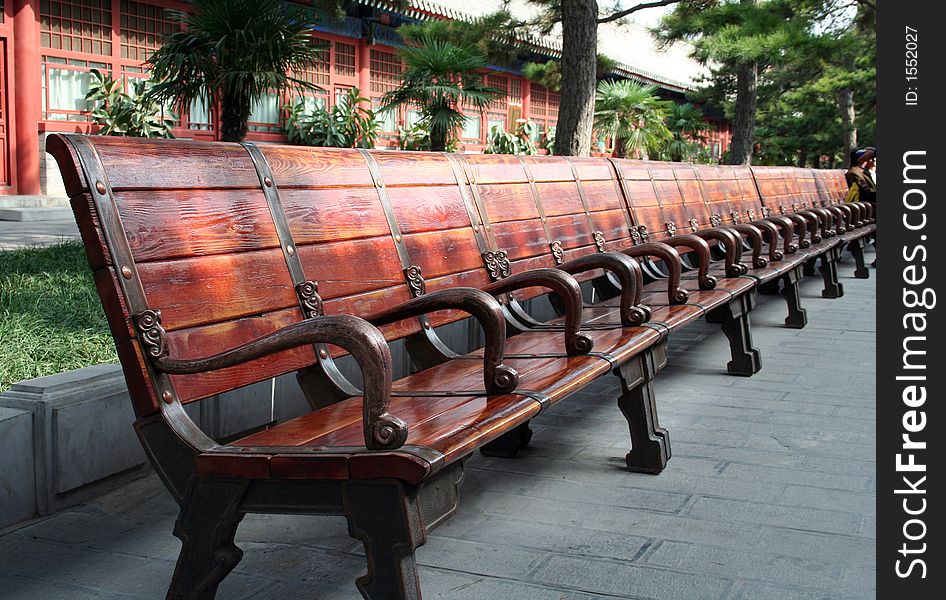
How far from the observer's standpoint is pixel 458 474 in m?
2.02

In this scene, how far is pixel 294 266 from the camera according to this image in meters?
2.59

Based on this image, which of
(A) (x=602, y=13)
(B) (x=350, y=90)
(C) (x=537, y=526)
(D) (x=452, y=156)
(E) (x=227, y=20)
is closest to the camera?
(C) (x=537, y=526)

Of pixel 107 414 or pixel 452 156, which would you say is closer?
pixel 107 414

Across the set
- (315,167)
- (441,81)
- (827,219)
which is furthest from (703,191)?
(441,81)

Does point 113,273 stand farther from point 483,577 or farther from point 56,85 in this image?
point 56,85

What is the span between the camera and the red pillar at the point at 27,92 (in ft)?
42.9

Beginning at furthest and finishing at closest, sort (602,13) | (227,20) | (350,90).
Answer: (350,90)
(602,13)
(227,20)

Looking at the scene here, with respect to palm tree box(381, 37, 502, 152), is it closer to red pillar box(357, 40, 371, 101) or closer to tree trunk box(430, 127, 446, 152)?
tree trunk box(430, 127, 446, 152)

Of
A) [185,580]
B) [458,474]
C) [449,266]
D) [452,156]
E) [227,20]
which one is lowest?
[185,580]

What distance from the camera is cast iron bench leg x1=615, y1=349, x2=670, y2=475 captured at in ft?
10.7

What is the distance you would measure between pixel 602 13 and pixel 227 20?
6012mm

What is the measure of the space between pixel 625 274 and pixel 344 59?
15.4 metres

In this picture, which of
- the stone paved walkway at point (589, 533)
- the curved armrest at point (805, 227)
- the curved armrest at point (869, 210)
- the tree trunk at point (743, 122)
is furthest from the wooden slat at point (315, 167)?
the tree trunk at point (743, 122)

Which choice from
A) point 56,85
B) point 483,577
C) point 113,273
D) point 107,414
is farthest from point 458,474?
point 56,85
